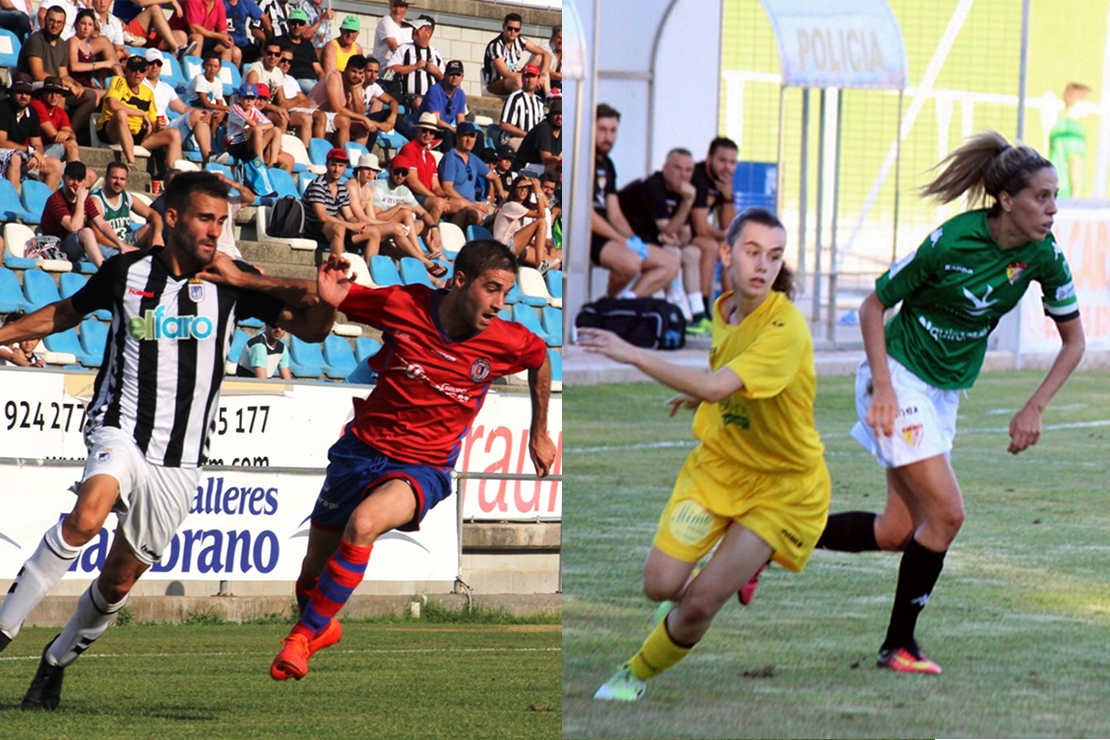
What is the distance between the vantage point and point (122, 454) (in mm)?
3158

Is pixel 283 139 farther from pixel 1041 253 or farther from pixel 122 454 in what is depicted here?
pixel 1041 253

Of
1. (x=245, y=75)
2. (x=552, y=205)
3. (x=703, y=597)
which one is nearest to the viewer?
(x=703, y=597)

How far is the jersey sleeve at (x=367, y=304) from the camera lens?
10.7 ft

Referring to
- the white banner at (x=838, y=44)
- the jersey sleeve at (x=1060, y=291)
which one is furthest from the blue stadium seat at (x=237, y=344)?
the white banner at (x=838, y=44)

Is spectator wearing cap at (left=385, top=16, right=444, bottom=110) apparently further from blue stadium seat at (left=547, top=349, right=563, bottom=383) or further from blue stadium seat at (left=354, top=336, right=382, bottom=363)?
blue stadium seat at (left=547, top=349, right=563, bottom=383)

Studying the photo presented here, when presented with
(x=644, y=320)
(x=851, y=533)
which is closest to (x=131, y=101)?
(x=851, y=533)

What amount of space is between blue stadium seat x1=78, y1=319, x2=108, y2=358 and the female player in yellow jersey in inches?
49.3

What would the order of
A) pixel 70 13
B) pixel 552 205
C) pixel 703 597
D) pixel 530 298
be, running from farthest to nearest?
pixel 70 13
pixel 552 205
pixel 530 298
pixel 703 597

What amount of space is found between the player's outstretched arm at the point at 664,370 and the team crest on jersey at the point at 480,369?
2.11 ft

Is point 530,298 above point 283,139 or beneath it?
beneath

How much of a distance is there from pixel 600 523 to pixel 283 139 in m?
1.67

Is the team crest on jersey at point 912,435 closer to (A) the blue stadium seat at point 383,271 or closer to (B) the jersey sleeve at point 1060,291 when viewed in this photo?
(B) the jersey sleeve at point 1060,291

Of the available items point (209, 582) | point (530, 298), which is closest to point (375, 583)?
point (209, 582)

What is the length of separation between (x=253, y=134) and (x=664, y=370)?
2.41m
